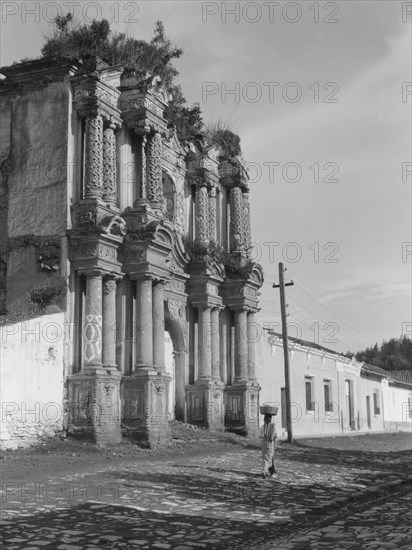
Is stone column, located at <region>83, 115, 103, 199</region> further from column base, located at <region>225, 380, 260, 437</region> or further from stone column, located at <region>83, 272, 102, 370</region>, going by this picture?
column base, located at <region>225, 380, 260, 437</region>

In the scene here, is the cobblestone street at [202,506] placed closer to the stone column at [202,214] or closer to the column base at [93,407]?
the column base at [93,407]

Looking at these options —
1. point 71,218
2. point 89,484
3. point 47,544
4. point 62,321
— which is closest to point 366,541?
point 47,544

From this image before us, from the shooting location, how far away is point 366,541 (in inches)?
309

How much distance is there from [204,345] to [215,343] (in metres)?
0.57

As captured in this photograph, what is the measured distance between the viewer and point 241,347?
2422cm

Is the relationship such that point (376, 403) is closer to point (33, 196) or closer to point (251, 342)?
point (251, 342)

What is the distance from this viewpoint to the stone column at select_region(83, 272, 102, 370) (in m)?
17.6

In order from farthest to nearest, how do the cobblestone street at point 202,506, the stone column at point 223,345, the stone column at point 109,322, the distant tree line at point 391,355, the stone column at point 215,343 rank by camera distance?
the distant tree line at point 391,355 → the stone column at point 223,345 → the stone column at point 215,343 → the stone column at point 109,322 → the cobblestone street at point 202,506

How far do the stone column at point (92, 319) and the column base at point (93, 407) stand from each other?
0.47 m

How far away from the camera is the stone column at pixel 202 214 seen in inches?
930

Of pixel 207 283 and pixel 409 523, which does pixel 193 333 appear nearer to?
pixel 207 283

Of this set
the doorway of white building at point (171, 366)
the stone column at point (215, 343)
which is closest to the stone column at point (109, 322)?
the doorway of white building at point (171, 366)

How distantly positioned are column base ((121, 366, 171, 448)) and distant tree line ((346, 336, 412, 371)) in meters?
63.8

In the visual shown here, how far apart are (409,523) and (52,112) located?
12845mm
